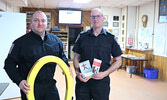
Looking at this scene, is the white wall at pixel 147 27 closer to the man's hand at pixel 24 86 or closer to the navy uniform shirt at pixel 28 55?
the navy uniform shirt at pixel 28 55

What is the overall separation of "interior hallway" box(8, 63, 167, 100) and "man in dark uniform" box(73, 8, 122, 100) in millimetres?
1914

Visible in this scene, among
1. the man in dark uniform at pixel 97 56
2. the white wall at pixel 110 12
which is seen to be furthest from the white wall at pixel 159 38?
the man in dark uniform at pixel 97 56

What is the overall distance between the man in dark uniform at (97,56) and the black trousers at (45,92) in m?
0.32

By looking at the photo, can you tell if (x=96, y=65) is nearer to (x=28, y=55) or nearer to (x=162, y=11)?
(x=28, y=55)

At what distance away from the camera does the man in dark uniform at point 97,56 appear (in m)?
1.92

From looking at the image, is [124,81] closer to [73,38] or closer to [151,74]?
[151,74]

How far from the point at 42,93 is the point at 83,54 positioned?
0.65 m

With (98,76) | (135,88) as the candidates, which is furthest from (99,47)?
(135,88)

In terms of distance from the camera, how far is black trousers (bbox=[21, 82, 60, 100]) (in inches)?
64.6

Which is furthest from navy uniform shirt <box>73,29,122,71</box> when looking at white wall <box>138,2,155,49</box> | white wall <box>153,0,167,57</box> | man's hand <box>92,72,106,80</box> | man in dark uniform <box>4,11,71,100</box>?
white wall <box>138,2,155,49</box>

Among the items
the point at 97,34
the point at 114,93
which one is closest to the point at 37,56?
the point at 97,34

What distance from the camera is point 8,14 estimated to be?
3.43m

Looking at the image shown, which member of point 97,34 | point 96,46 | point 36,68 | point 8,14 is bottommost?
point 36,68

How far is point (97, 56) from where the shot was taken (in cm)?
197
